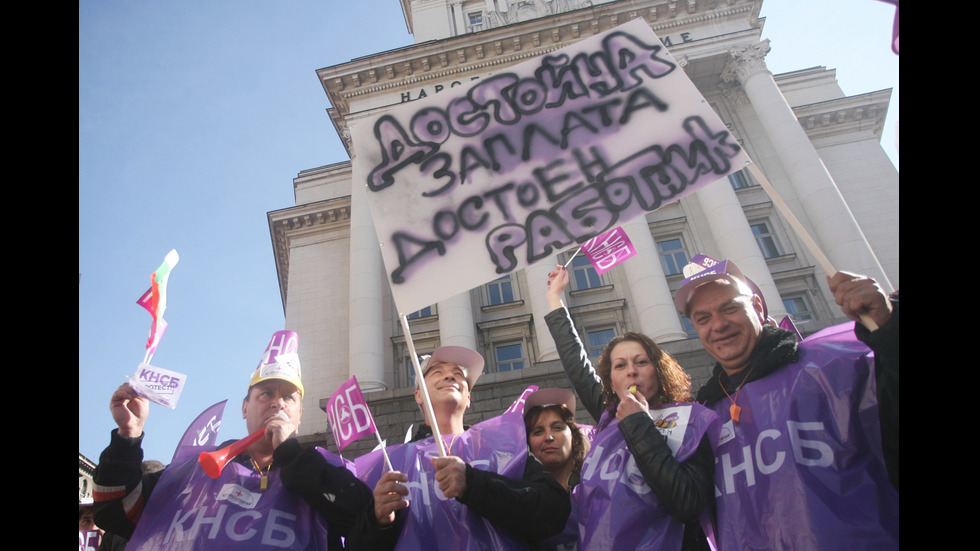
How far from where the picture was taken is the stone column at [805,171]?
17.2 meters

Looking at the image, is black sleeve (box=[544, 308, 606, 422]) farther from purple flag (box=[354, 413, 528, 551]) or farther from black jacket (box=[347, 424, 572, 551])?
black jacket (box=[347, 424, 572, 551])

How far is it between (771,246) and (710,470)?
20649 millimetres

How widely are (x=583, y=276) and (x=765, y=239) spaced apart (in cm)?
712

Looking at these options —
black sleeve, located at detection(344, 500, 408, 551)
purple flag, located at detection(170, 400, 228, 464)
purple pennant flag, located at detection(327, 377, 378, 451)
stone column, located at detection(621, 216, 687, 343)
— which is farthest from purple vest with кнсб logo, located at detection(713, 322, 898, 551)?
stone column, located at detection(621, 216, 687, 343)

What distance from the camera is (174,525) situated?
102 inches

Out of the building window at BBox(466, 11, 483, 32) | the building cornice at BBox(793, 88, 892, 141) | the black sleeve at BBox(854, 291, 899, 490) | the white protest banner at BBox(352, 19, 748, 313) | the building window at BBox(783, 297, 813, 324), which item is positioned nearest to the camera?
the black sleeve at BBox(854, 291, 899, 490)

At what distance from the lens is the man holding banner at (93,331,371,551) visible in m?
2.54

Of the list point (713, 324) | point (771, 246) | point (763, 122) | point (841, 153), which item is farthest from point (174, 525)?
point (841, 153)

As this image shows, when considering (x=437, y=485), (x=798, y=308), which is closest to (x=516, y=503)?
(x=437, y=485)

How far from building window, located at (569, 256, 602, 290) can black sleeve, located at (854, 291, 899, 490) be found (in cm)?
1804

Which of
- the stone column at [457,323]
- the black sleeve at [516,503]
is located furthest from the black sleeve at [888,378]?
the stone column at [457,323]

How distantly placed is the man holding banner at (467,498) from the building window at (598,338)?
16.1 m

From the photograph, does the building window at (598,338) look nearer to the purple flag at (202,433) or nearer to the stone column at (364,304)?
the stone column at (364,304)
